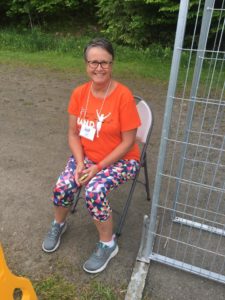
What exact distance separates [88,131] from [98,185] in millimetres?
407

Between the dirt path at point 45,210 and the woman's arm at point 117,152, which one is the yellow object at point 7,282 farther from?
the woman's arm at point 117,152

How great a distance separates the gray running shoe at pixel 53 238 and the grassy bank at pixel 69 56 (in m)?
4.46

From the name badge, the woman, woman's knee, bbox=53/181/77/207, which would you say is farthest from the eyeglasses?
woman's knee, bbox=53/181/77/207

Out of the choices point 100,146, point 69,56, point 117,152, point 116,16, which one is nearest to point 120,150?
point 117,152

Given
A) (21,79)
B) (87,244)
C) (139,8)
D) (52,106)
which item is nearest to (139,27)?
(139,8)

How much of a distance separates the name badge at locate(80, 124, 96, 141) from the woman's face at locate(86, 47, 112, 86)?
12.7 inches

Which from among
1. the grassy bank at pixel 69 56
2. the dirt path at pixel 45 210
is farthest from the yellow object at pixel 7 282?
the grassy bank at pixel 69 56

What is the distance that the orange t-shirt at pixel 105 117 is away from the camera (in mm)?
2361

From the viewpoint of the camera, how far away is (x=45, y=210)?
304 centimetres

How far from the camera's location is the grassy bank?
23.0ft

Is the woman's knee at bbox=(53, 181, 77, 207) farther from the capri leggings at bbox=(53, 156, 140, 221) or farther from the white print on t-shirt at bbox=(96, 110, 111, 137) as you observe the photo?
the white print on t-shirt at bbox=(96, 110, 111, 137)

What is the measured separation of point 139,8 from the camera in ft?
27.6

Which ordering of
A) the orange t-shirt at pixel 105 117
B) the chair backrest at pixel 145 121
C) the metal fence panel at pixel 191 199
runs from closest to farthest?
the metal fence panel at pixel 191 199 < the orange t-shirt at pixel 105 117 < the chair backrest at pixel 145 121

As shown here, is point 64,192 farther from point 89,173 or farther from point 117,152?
point 117,152
